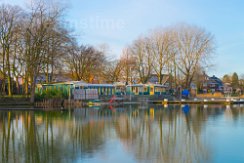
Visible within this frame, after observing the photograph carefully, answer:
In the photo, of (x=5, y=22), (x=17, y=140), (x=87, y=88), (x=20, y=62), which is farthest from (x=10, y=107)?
(x=17, y=140)

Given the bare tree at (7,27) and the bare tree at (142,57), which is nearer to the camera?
the bare tree at (7,27)

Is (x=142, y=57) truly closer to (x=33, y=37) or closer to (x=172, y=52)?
(x=172, y=52)

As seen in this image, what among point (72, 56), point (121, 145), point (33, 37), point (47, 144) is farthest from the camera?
point (72, 56)

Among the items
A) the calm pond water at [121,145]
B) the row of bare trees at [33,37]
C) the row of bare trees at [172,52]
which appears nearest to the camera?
the calm pond water at [121,145]

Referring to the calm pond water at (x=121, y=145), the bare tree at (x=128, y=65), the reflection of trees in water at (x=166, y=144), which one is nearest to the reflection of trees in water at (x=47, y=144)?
the calm pond water at (x=121, y=145)

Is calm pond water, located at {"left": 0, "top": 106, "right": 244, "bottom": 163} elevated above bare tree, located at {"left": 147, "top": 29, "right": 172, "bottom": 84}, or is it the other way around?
bare tree, located at {"left": 147, "top": 29, "right": 172, "bottom": 84}

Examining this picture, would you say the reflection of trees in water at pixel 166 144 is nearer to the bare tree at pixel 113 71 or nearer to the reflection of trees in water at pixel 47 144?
the reflection of trees in water at pixel 47 144

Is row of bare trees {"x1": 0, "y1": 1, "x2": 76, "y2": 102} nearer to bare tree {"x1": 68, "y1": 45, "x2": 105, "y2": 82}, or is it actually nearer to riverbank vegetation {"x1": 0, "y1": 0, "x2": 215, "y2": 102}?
riverbank vegetation {"x1": 0, "y1": 0, "x2": 215, "y2": 102}

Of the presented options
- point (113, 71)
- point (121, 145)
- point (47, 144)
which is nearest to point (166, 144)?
point (121, 145)

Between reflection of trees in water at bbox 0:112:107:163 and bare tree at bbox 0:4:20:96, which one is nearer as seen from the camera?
reflection of trees in water at bbox 0:112:107:163

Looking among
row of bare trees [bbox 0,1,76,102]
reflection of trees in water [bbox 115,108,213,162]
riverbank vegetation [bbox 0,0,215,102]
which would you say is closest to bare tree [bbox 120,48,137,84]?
riverbank vegetation [bbox 0,0,215,102]

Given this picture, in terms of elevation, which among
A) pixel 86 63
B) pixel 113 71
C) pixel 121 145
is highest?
pixel 86 63

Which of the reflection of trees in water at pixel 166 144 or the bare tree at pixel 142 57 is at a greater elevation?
Answer: the bare tree at pixel 142 57

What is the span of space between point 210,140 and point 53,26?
27.4 metres
